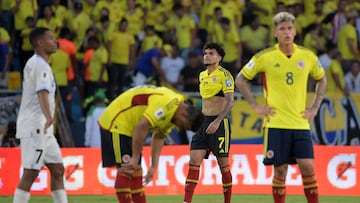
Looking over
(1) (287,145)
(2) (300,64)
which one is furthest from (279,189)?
(2) (300,64)

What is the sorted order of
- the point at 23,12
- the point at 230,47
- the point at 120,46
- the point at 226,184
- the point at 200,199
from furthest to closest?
the point at 230,47, the point at 23,12, the point at 120,46, the point at 200,199, the point at 226,184

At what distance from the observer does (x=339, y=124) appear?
24172mm

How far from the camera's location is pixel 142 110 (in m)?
12.5

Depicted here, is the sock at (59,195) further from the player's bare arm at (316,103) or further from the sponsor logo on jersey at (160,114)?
the player's bare arm at (316,103)

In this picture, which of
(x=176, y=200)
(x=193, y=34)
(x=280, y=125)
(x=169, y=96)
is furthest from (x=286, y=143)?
(x=193, y=34)

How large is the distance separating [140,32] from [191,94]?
2.48 meters

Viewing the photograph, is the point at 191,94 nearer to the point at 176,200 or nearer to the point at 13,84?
the point at 13,84

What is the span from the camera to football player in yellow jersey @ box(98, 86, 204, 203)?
39.3 ft

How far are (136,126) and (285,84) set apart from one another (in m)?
2.05

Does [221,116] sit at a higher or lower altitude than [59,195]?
higher

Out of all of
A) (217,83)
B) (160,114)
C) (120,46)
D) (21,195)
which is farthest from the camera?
(120,46)

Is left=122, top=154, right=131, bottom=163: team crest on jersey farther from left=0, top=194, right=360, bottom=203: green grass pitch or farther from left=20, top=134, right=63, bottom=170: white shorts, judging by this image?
left=0, top=194, right=360, bottom=203: green grass pitch

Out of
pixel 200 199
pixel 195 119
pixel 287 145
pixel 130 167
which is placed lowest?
pixel 200 199

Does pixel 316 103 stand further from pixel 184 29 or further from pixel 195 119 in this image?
pixel 184 29
